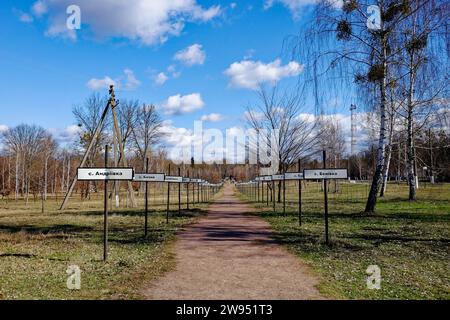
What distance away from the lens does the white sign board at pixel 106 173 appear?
28.2ft

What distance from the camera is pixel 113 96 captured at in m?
26.7

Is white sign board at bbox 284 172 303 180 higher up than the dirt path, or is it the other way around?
white sign board at bbox 284 172 303 180

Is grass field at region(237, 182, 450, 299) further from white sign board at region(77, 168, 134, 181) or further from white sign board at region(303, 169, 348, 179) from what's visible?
white sign board at region(77, 168, 134, 181)

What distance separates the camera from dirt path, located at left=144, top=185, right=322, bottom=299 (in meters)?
5.82

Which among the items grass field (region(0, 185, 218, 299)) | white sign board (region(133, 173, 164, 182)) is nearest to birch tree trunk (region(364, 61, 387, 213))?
grass field (region(0, 185, 218, 299))

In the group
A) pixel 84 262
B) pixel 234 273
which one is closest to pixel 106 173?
pixel 84 262

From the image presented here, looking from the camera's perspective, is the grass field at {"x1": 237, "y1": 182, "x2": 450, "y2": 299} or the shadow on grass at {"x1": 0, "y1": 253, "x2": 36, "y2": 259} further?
the shadow on grass at {"x1": 0, "y1": 253, "x2": 36, "y2": 259}

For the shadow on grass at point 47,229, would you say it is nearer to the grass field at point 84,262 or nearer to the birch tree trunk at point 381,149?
the grass field at point 84,262

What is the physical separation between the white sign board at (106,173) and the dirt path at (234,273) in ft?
7.30

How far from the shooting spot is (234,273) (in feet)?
23.5

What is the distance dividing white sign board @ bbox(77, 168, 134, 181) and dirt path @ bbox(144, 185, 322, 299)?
2224mm

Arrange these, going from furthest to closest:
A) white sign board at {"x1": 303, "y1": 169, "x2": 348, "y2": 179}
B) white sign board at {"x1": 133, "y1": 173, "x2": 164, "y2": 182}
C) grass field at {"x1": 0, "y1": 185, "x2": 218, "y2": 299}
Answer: white sign board at {"x1": 133, "y1": 173, "x2": 164, "y2": 182} → white sign board at {"x1": 303, "y1": 169, "x2": 348, "y2": 179} → grass field at {"x1": 0, "y1": 185, "x2": 218, "y2": 299}
